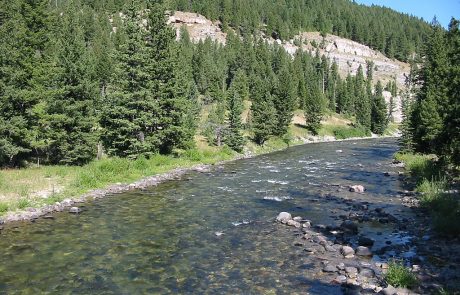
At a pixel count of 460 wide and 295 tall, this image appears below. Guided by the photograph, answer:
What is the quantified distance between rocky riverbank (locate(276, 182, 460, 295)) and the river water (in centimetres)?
66

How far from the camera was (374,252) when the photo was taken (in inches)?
759

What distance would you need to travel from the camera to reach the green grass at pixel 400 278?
14859 millimetres

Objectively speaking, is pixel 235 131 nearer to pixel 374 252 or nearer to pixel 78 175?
pixel 78 175

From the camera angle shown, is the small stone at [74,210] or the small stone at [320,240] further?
the small stone at [74,210]

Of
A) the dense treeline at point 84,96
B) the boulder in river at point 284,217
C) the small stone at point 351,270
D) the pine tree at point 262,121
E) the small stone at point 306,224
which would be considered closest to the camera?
the small stone at point 351,270

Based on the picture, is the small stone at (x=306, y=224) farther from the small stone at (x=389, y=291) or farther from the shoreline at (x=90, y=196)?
the shoreline at (x=90, y=196)

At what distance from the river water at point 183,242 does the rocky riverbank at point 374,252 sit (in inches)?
26.1

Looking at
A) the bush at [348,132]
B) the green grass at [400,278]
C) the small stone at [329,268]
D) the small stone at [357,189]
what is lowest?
the bush at [348,132]

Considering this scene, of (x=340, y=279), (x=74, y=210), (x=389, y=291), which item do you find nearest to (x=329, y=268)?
(x=340, y=279)

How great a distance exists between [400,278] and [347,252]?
388cm

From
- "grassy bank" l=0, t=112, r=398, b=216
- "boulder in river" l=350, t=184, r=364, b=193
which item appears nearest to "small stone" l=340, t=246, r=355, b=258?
"boulder in river" l=350, t=184, r=364, b=193

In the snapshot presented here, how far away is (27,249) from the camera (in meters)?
19.7

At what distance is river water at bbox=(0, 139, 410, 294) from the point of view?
16.2 metres

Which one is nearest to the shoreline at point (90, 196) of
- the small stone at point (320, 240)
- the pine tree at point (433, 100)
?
the small stone at point (320, 240)
